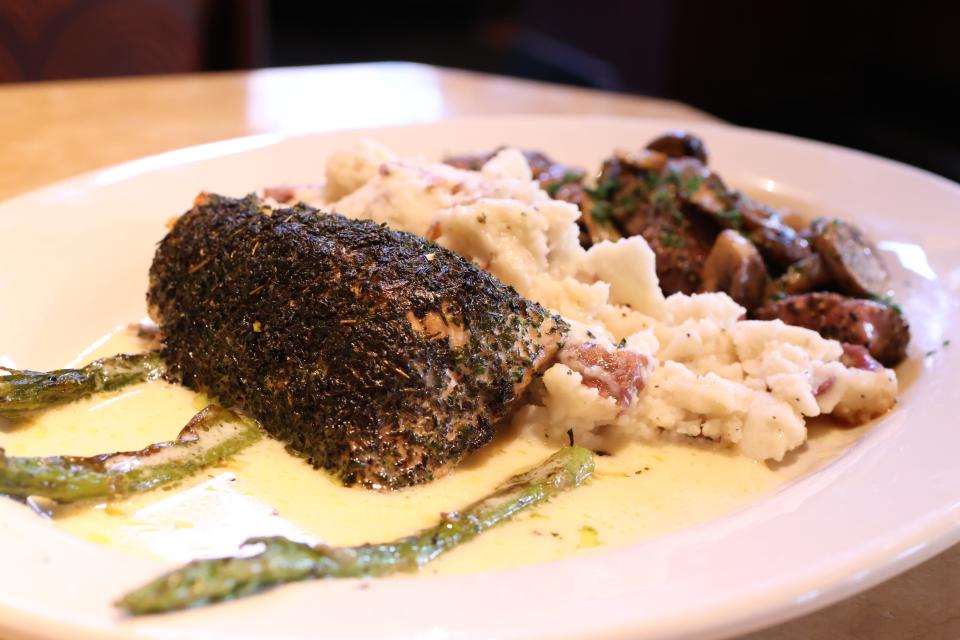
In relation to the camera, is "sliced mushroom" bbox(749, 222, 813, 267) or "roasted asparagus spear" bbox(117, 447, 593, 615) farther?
"sliced mushroom" bbox(749, 222, 813, 267)

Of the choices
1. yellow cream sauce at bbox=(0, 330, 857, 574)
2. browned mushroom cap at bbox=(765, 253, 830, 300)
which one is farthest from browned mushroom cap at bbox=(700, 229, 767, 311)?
yellow cream sauce at bbox=(0, 330, 857, 574)

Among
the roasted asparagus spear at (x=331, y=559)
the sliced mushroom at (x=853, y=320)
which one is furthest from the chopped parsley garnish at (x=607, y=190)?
the roasted asparagus spear at (x=331, y=559)

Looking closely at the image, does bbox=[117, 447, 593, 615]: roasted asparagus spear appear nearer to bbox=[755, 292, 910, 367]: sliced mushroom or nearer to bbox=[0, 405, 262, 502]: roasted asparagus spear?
bbox=[0, 405, 262, 502]: roasted asparagus spear

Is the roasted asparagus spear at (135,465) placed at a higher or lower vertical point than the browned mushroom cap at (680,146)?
lower

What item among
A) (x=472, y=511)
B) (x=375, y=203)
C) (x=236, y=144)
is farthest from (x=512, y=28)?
(x=472, y=511)

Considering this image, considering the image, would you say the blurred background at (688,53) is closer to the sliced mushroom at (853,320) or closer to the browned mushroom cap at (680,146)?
the browned mushroom cap at (680,146)

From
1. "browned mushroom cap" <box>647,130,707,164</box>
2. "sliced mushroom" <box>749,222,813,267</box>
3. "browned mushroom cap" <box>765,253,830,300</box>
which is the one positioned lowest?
"browned mushroom cap" <box>765,253,830,300</box>

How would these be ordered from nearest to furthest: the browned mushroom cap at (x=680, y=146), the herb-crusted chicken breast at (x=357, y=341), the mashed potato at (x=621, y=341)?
the herb-crusted chicken breast at (x=357, y=341) < the mashed potato at (x=621, y=341) < the browned mushroom cap at (x=680, y=146)

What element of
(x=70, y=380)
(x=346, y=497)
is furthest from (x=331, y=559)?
(x=70, y=380)
